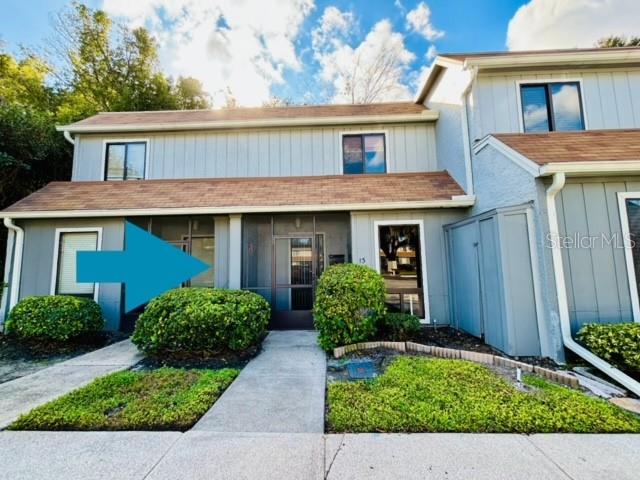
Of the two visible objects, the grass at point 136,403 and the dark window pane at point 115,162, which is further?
the dark window pane at point 115,162

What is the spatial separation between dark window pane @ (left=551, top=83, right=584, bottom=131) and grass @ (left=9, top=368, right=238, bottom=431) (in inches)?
324

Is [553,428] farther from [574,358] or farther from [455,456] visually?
[574,358]

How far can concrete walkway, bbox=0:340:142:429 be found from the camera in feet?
10.7

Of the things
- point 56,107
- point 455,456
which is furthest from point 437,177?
point 56,107

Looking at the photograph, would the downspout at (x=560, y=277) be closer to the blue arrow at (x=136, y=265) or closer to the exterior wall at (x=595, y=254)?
the exterior wall at (x=595, y=254)

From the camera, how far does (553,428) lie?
2590 millimetres

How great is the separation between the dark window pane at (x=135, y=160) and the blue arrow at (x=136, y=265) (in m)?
2.20

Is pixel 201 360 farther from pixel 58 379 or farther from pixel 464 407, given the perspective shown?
pixel 464 407

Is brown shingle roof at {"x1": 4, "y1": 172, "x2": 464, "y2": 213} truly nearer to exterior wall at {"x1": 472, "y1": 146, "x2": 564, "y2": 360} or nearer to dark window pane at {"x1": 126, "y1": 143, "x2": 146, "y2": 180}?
dark window pane at {"x1": 126, "y1": 143, "x2": 146, "y2": 180}

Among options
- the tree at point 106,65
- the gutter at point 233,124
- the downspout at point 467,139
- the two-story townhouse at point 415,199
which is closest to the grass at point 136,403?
the two-story townhouse at point 415,199

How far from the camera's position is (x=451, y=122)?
7.07 meters

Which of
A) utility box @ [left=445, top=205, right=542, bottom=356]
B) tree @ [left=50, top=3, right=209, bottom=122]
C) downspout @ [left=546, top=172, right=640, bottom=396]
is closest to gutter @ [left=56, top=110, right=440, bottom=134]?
utility box @ [left=445, top=205, right=542, bottom=356]

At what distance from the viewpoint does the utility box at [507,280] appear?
4332 millimetres

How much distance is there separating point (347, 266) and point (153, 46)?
18.7 m
